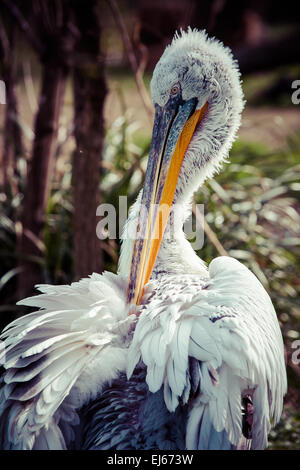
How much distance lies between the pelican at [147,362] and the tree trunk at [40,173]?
5.58 feet

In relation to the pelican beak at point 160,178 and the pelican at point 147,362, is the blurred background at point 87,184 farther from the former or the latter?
the pelican at point 147,362

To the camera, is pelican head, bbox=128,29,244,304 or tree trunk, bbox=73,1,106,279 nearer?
pelican head, bbox=128,29,244,304

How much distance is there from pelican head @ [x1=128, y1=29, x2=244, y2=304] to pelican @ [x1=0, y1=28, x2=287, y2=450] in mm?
16

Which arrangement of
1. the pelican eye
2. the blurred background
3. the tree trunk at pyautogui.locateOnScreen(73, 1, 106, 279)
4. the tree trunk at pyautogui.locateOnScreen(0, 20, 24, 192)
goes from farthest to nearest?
the tree trunk at pyautogui.locateOnScreen(0, 20, 24, 192) → the blurred background → the tree trunk at pyautogui.locateOnScreen(73, 1, 106, 279) → the pelican eye

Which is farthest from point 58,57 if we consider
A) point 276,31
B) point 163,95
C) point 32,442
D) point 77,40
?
point 276,31

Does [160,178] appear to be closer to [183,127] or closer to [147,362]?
[183,127]

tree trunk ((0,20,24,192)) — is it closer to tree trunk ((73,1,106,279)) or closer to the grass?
the grass

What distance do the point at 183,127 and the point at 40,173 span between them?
1.70m

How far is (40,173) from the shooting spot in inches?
176

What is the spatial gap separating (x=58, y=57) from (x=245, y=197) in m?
1.77

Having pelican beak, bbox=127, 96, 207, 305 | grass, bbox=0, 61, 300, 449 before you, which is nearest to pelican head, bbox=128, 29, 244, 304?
pelican beak, bbox=127, 96, 207, 305

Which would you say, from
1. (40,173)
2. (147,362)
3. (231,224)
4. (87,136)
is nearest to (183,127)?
(87,136)

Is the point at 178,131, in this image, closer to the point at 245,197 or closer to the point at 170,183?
the point at 170,183

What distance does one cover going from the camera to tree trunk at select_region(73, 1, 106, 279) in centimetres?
358
